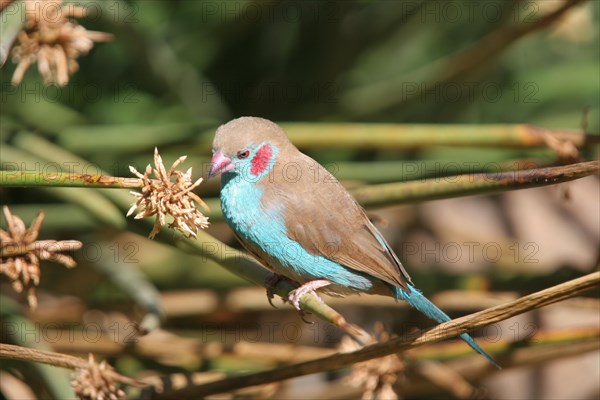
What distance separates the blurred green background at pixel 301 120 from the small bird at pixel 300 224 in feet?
1.31

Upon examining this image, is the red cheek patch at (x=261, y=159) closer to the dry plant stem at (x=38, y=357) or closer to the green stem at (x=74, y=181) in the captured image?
the dry plant stem at (x=38, y=357)

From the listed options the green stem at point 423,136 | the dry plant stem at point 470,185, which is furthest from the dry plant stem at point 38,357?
the green stem at point 423,136

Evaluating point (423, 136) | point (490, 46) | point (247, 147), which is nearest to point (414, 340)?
point (247, 147)

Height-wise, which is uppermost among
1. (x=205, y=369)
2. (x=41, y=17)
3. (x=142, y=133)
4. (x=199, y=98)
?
(x=199, y=98)

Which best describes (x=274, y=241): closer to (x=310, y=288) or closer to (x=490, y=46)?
(x=310, y=288)

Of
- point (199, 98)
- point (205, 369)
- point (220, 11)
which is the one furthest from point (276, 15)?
point (205, 369)

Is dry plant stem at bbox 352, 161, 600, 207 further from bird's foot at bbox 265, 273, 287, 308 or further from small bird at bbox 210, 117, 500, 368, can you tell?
bird's foot at bbox 265, 273, 287, 308

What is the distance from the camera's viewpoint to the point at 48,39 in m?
2.38

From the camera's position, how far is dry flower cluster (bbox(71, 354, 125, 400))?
2092 millimetres

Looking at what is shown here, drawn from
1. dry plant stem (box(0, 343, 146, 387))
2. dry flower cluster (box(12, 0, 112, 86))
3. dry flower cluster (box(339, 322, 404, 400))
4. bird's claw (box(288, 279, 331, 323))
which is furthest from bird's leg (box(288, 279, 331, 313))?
dry flower cluster (box(12, 0, 112, 86))

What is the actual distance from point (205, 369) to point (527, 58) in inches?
104

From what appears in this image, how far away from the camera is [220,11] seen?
3.73m

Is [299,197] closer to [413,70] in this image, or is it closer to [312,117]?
[312,117]

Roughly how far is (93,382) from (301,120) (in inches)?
79.9
